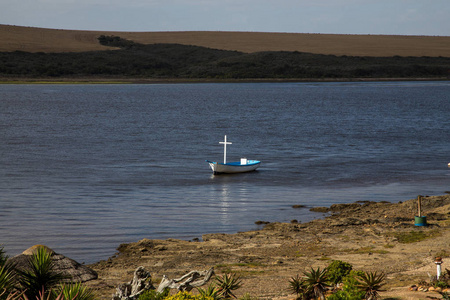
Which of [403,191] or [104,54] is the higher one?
[104,54]

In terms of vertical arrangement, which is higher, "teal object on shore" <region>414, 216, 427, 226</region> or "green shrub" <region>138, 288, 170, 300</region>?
"green shrub" <region>138, 288, 170, 300</region>

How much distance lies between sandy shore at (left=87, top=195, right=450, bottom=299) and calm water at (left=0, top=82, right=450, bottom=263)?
5.66 ft

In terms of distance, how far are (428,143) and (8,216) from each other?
39.9 m

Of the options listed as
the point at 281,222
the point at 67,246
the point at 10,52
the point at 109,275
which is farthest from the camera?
the point at 10,52

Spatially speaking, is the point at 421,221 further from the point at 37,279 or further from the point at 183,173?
the point at 183,173

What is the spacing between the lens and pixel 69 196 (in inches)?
1140

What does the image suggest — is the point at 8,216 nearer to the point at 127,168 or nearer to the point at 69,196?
the point at 69,196

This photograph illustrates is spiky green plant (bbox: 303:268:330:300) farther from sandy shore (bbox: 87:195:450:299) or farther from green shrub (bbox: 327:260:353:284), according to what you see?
green shrub (bbox: 327:260:353:284)

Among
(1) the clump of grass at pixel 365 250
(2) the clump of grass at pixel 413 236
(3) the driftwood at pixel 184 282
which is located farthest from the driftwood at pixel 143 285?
(2) the clump of grass at pixel 413 236

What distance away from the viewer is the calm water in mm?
23234

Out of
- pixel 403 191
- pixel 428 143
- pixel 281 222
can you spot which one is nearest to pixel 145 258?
pixel 281 222

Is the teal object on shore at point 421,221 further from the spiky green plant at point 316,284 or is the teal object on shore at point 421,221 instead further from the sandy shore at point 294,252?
the spiky green plant at point 316,284

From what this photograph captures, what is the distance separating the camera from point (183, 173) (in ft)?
120

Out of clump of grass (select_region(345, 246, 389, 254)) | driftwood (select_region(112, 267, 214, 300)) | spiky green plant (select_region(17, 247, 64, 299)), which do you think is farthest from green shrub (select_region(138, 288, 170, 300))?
clump of grass (select_region(345, 246, 389, 254))
